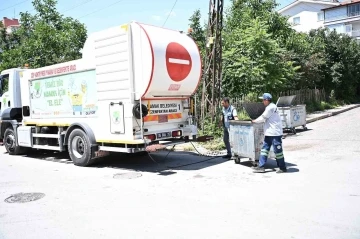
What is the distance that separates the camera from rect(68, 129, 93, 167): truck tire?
8828 millimetres

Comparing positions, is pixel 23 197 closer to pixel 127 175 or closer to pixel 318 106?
pixel 127 175

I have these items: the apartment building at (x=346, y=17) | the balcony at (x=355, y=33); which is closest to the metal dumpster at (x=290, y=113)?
the apartment building at (x=346, y=17)

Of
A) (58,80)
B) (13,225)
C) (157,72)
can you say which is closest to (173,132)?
(157,72)

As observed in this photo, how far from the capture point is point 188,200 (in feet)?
18.6

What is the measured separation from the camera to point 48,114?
34.6 ft

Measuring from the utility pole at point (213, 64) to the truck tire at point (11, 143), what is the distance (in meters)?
6.57

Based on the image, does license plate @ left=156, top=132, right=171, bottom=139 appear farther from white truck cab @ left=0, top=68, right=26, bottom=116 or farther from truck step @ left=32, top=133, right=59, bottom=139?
white truck cab @ left=0, top=68, right=26, bottom=116

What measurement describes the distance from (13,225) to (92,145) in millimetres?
3927

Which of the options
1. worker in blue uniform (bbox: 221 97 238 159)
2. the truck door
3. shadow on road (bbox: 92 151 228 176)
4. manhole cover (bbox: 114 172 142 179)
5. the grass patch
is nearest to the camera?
manhole cover (bbox: 114 172 142 179)

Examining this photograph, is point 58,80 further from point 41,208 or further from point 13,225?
point 13,225

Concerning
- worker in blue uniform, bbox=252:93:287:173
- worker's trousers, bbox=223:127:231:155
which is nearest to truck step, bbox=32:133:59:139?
worker's trousers, bbox=223:127:231:155

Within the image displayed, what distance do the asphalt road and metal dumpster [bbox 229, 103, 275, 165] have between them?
1.14 feet

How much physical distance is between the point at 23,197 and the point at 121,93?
304cm

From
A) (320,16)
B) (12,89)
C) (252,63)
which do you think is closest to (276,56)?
(252,63)
